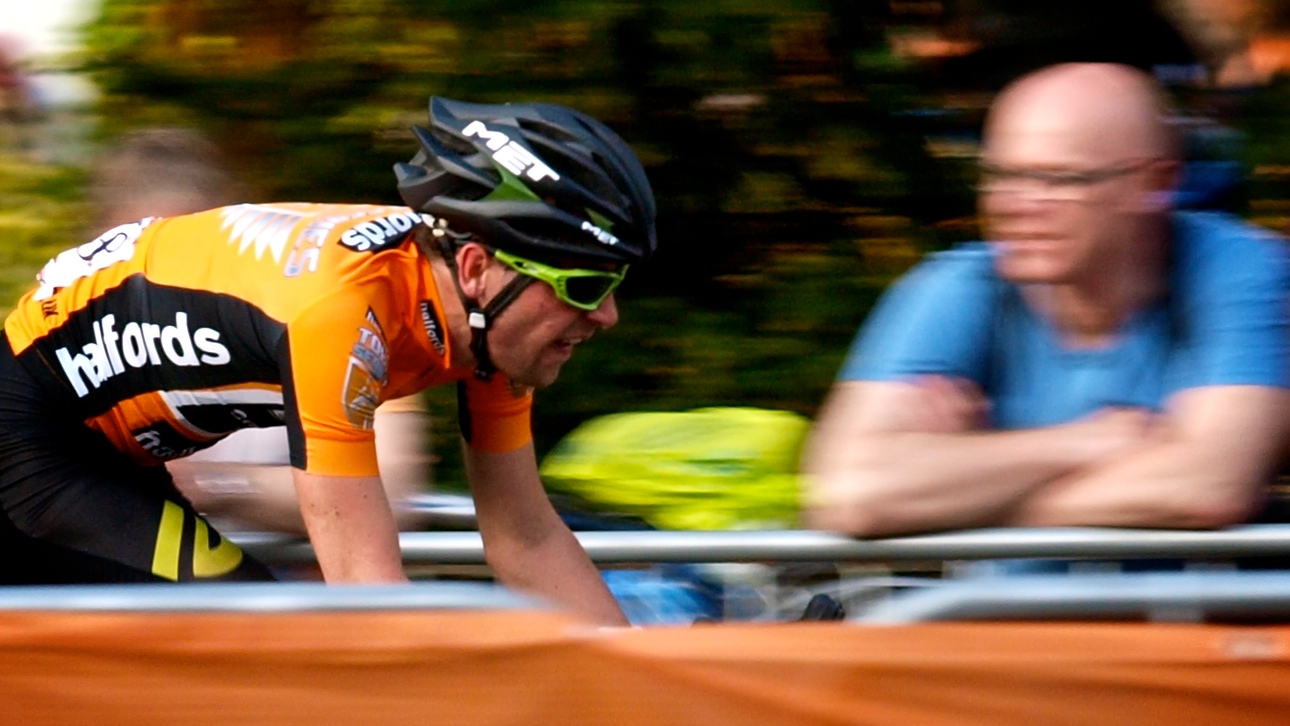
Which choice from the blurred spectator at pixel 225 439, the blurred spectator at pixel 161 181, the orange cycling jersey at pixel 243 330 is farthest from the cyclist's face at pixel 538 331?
the blurred spectator at pixel 161 181

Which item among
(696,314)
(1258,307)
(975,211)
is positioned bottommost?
(696,314)

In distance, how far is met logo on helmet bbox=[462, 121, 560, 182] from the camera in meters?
2.94

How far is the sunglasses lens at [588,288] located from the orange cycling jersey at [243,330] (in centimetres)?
24

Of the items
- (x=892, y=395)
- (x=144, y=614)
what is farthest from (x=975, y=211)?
(x=144, y=614)

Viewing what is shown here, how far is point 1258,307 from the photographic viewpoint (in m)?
3.07

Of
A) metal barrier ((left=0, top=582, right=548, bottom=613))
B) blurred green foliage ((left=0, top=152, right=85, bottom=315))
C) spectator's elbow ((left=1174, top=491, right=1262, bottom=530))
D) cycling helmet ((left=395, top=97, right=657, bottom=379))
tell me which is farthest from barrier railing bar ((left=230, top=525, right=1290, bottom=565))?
blurred green foliage ((left=0, top=152, right=85, bottom=315))

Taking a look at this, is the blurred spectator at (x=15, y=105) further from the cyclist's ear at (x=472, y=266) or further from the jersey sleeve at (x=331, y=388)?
the jersey sleeve at (x=331, y=388)

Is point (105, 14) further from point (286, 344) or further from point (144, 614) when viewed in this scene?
point (144, 614)

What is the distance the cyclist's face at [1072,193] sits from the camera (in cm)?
310

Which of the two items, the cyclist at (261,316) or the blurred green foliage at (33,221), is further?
the blurred green foliage at (33,221)

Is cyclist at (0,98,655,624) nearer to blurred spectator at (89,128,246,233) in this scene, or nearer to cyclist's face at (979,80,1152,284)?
cyclist's face at (979,80,1152,284)

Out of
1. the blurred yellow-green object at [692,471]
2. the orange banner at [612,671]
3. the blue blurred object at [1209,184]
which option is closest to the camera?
the orange banner at [612,671]

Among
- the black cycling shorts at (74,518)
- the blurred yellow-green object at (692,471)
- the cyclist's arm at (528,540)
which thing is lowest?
the blurred yellow-green object at (692,471)

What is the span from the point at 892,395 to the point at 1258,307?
0.68m
